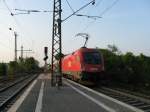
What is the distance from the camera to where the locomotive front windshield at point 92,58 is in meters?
36.0

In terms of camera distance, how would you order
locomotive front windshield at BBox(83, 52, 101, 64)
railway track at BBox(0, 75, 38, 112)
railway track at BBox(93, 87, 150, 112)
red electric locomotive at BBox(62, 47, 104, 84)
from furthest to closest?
locomotive front windshield at BBox(83, 52, 101, 64)
red electric locomotive at BBox(62, 47, 104, 84)
railway track at BBox(0, 75, 38, 112)
railway track at BBox(93, 87, 150, 112)

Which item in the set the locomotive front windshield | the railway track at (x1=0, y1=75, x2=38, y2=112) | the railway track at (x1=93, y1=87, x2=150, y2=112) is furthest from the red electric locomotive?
the railway track at (x1=93, y1=87, x2=150, y2=112)

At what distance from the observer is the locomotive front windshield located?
36.0 metres

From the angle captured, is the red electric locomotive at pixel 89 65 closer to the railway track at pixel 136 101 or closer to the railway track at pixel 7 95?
the railway track at pixel 7 95

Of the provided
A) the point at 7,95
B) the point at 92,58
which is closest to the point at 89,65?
the point at 92,58

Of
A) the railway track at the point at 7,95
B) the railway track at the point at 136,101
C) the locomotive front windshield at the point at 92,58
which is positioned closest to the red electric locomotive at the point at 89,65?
the locomotive front windshield at the point at 92,58

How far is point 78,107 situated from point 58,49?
15.3 meters

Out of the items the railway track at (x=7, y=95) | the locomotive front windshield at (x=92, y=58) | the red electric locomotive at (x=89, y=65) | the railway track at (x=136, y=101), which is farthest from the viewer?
the locomotive front windshield at (x=92, y=58)

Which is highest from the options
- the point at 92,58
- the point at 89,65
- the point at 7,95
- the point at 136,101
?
the point at 92,58

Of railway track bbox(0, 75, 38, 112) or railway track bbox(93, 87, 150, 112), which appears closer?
railway track bbox(93, 87, 150, 112)

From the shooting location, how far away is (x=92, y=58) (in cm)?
3634

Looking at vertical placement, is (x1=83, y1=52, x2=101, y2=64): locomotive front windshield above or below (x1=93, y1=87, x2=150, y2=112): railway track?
above

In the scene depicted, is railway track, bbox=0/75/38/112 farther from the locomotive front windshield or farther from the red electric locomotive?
the locomotive front windshield

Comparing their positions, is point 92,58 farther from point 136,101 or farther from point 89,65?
point 136,101
